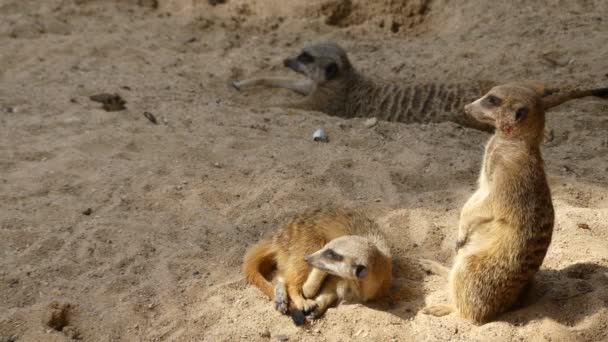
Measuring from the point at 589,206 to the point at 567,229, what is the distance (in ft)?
1.01

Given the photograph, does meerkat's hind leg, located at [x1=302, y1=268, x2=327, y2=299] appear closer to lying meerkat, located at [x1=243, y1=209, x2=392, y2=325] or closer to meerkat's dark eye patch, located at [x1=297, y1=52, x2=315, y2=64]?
lying meerkat, located at [x1=243, y1=209, x2=392, y2=325]

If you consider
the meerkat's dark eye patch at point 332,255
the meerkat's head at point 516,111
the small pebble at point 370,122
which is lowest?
the small pebble at point 370,122

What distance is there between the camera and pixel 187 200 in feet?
8.23

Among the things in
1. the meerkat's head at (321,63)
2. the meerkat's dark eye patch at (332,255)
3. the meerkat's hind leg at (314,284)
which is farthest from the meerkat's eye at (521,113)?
the meerkat's head at (321,63)

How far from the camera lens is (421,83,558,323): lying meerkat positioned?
1.75m

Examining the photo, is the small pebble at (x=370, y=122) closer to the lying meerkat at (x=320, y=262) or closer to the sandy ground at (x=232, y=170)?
the sandy ground at (x=232, y=170)

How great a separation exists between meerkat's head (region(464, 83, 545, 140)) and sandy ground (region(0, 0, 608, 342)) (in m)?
0.44

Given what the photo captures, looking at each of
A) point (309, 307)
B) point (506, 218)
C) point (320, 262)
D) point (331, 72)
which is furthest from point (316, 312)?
point (331, 72)

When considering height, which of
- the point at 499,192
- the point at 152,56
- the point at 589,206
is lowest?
the point at 152,56

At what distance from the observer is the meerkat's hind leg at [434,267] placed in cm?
210

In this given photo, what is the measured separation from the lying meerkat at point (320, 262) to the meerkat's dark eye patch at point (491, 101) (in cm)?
51

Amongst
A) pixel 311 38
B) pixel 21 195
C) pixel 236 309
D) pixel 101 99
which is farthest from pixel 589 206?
pixel 311 38

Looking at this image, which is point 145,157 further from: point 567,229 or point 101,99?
point 567,229

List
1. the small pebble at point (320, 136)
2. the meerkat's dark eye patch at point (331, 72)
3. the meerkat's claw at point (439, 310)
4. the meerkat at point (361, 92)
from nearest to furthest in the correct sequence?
1. the meerkat's claw at point (439, 310)
2. the small pebble at point (320, 136)
3. the meerkat at point (361, 92)
4. the meerkat's dark eye patch at point (331, 72)
